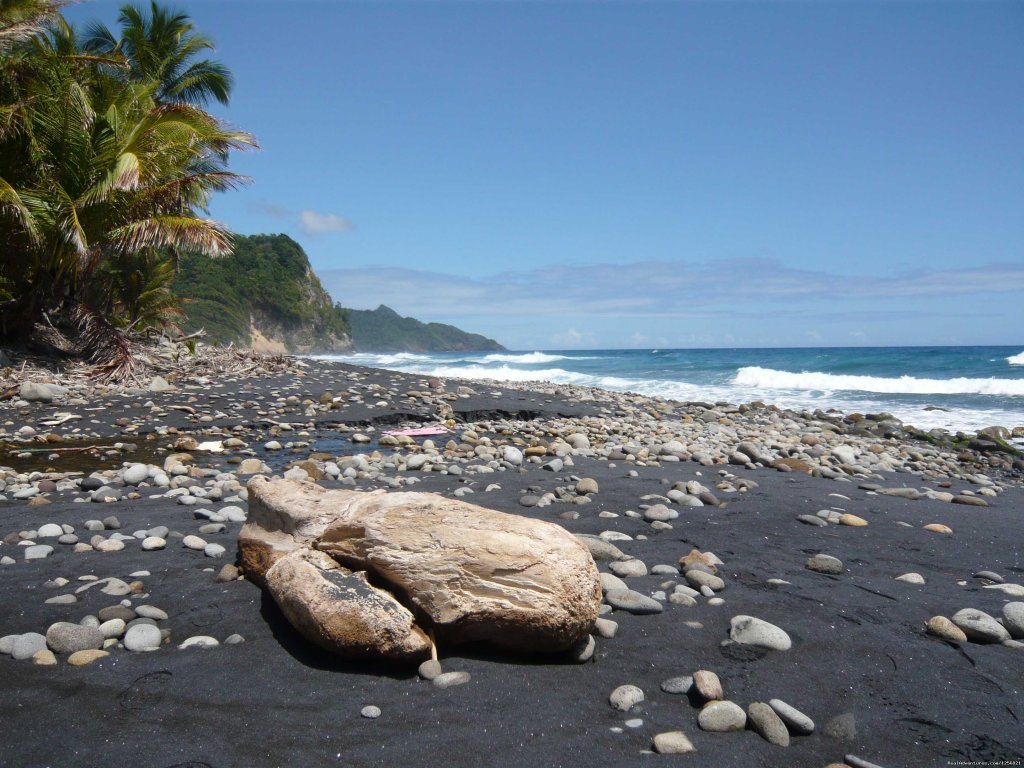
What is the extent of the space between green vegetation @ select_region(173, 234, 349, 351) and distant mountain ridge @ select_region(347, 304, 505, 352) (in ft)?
116

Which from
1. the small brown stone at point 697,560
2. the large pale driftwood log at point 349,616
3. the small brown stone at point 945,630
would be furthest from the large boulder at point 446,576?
the small brown stone at point 945,630

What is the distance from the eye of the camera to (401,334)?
405 ft

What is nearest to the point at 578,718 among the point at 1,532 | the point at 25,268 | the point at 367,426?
the point at 1,532

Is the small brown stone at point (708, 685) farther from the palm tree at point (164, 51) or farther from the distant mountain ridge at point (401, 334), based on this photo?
the distant mountain ridge at point (401, 334)

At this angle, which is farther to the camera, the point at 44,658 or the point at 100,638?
the point at 100,638

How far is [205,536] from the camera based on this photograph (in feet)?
12.7

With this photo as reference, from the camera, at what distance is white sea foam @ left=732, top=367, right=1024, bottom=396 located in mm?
22312

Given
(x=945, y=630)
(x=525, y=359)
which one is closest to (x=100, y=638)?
(x=945, y=630)

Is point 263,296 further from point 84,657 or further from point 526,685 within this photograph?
point 526,685

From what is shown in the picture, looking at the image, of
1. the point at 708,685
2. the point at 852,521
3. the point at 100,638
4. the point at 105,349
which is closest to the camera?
the point at 708,685

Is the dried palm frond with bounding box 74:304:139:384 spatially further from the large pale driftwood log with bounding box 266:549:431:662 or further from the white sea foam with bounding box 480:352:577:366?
the white sea foam with bounding box 480:352:577:366

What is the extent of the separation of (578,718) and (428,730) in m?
0.52

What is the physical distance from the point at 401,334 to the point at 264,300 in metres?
65.3

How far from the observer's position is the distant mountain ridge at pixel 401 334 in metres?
114
